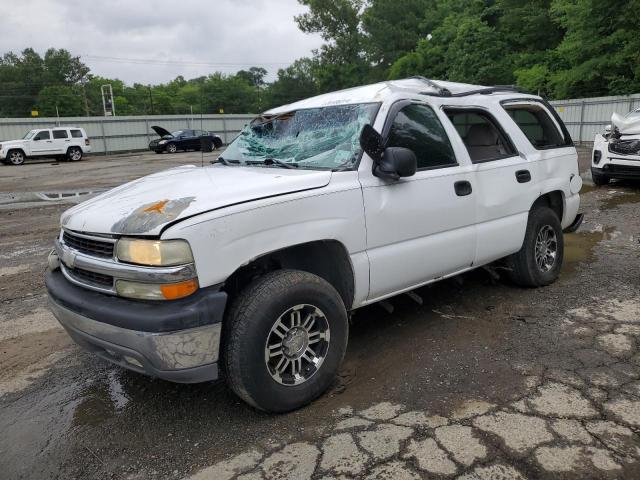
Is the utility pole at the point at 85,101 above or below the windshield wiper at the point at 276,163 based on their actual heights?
above

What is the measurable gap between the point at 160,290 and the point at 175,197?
567 millimetres

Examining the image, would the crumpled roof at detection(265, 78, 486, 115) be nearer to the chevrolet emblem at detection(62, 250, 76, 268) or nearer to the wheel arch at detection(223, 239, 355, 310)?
the wheel arch at detection(223, 239, 355, 310)

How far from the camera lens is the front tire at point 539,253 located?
468cm

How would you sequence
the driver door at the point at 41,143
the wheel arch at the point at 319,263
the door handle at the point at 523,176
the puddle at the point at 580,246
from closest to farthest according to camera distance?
1. the wheel arch at the point at 319,263
2. the door handle at the point at 523,176
3. the puddle at the point at 580,246
4. the driver door at the point at 41,143

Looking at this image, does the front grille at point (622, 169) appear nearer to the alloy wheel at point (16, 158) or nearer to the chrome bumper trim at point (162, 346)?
the chrome bumper trim at point (162, 346)

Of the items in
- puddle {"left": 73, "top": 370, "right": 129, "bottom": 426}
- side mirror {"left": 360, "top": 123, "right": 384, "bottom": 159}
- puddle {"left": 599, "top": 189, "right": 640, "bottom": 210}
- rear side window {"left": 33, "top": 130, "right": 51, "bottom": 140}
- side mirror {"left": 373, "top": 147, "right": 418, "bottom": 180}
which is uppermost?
rear side window {"left": 33, "top": 130, "right": 51, "bottom": 140}

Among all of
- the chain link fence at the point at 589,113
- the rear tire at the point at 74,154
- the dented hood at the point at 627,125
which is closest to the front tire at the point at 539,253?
the dented hood at the point at 627,125

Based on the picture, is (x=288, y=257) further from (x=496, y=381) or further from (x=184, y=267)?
(x=496, y=381)

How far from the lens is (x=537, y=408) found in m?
2.96

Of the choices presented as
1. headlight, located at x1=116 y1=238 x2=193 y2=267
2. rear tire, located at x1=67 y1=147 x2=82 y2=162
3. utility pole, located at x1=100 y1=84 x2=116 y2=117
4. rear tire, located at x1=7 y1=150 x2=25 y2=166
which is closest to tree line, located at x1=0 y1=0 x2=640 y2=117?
headlight, located at x1=116 y1=238 x2=193 y2=267

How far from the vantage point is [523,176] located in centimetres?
450

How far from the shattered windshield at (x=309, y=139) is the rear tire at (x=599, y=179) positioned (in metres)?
9.09

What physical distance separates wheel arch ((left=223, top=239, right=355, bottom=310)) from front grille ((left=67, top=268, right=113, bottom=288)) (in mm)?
721

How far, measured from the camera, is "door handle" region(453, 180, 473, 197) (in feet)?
12.7
